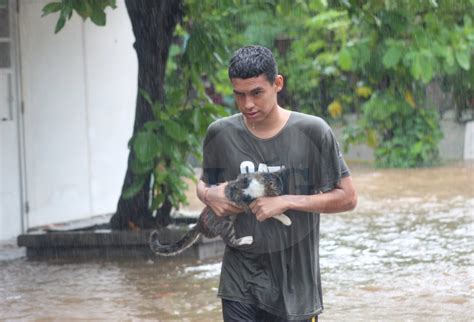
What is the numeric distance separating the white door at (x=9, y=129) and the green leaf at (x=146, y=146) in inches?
95.6

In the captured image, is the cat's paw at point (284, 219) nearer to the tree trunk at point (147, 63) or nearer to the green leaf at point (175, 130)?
the green leaf at point (175, 130)

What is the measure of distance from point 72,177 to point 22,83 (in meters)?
1.43

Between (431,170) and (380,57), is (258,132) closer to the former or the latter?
(380,57)

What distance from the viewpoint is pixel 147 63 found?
407 inches

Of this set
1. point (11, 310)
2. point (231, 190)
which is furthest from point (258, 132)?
point (11, 310)

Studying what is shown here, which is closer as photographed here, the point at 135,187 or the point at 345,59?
the point at 135,187

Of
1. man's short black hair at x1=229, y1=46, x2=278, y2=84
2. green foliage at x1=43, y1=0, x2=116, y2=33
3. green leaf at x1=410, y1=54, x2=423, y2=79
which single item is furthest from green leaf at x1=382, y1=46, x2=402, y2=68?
man's short black hair at x1=229, y1=46, x2=278, y2=84

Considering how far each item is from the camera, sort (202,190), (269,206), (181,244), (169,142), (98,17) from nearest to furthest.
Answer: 1. (269,206)
2. (202,190)
3. (181,244)
4. (98,17)
5. (169,142)

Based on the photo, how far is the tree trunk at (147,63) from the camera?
10.2 meters

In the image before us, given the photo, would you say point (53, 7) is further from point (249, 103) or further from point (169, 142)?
point (249, 103)

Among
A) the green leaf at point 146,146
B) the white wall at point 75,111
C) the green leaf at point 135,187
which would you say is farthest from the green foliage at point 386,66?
the white wall at point 75,111

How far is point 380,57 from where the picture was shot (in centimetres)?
1378

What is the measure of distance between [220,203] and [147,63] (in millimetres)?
6476

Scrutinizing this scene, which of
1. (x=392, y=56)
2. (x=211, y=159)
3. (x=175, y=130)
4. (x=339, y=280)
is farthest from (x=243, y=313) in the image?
(x=392, y=56)
